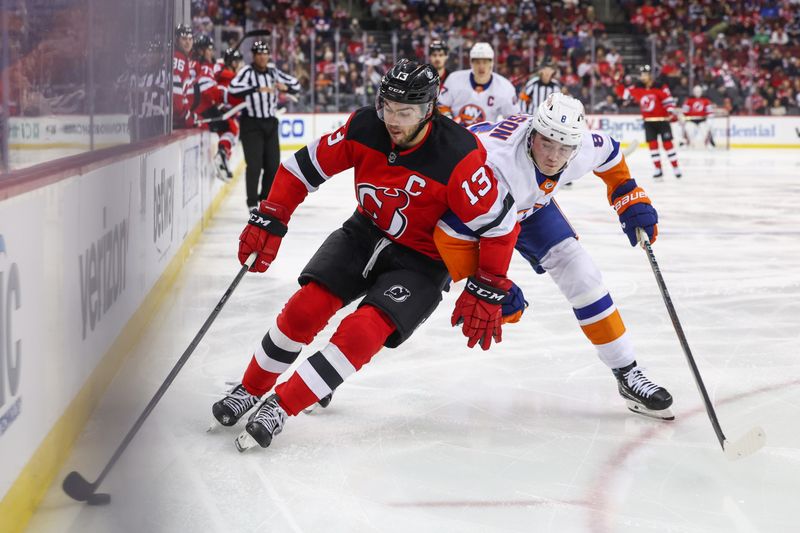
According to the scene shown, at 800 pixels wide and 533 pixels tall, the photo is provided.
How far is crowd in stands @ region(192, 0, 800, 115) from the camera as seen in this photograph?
15977 millimetres

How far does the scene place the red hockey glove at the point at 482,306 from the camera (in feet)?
8.15

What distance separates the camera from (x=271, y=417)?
7.89ft

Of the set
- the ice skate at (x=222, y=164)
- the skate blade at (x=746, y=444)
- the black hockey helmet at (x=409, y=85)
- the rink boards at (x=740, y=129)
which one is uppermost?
the black hockey helmet at (x=409, y=85)

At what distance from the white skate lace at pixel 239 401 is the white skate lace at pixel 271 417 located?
7.0 inches

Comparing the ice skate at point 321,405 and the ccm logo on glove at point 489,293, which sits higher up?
the ccm logo on glove at point 489,293

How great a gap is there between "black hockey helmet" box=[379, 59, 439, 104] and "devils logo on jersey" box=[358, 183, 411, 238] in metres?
0.25

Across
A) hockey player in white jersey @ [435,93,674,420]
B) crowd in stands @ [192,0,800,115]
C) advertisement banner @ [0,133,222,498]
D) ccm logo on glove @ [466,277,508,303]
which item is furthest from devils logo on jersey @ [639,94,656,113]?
ccm logo on glove @ [466,277,508,303]

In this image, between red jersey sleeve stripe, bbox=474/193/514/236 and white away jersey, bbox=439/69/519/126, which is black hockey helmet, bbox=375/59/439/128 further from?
white away jersey, bbox=439/69/519/126

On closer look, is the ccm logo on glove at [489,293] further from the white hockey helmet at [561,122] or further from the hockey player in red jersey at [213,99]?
the hockey player in red jersey at [213,99]

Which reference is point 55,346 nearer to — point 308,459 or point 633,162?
point 308,459

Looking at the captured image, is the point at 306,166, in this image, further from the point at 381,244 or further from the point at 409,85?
the point at 409,85

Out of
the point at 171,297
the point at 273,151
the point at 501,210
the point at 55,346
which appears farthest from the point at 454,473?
the point at 273,151

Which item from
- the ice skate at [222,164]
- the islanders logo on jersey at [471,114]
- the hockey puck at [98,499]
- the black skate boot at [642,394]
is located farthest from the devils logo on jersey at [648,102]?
the hockey puck at [98,499]

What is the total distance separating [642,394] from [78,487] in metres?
1.60
